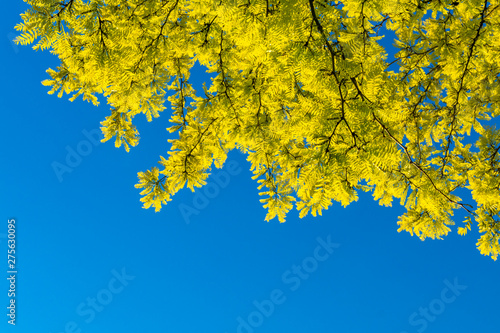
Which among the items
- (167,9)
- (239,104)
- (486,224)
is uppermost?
(167,9)

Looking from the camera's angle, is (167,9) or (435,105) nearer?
(167,9)

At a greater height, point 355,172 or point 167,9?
point 167,9

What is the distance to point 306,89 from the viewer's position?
303 centimetres

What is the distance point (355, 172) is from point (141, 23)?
2791 millimetres

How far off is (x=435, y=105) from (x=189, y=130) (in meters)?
3.55

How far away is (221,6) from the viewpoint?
9.09ft

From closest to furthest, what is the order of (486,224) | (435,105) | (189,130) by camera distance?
(189,130), (486,224), (435,105)

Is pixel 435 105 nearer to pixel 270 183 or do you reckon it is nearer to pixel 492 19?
pixel 492 19

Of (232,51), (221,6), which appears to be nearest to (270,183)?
(232,51)

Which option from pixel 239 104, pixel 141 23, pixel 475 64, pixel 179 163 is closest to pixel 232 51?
pixel 239 104

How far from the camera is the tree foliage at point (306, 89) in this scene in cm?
286

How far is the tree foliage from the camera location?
2861 mm

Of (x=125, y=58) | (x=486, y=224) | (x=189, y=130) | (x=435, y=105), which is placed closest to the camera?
(x=125, y=58)

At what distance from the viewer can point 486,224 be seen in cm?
471
